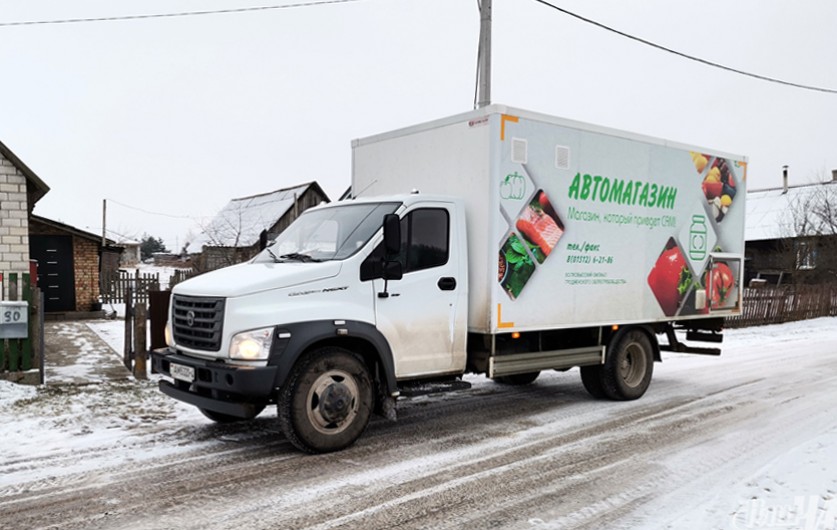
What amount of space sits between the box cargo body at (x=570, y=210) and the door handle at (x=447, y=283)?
1.02 ft

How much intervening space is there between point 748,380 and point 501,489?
709 centimetres

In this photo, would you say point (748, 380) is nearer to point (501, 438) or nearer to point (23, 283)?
point (501, 438)

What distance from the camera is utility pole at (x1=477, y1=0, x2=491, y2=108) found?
11734mm

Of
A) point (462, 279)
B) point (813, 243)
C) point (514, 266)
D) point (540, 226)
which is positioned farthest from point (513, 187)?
point (813, 243)

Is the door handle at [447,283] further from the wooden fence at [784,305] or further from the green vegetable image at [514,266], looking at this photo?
the wooden fence at [784,305]

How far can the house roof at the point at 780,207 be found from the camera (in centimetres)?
4000

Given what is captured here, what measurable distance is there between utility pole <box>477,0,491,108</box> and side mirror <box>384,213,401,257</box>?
19.6ft

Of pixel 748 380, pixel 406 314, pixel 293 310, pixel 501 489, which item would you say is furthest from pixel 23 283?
pixel 748 380

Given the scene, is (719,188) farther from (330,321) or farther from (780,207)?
(780,207)

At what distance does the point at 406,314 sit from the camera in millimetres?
6617

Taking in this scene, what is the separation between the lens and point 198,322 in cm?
→ 612

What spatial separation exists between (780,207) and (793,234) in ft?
31.9

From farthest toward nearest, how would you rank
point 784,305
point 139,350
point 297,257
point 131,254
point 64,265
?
1. point 131,254
2. point 784,305
3. point 64,265
4. point 139,350
5. point 297,257

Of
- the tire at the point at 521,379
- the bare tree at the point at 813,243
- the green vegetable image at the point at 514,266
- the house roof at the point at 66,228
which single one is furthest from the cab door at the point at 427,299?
the bare tree at the point at 813,243
